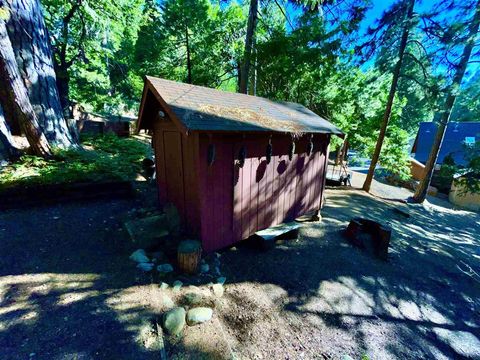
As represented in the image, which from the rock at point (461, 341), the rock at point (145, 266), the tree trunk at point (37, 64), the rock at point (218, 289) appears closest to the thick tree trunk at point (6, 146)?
the tree trunk at point (37, 64)

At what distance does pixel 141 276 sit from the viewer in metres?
3.82

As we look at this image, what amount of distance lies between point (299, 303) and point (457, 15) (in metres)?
13.5

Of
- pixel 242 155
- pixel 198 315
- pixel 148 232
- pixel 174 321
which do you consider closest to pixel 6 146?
pixel 148 232

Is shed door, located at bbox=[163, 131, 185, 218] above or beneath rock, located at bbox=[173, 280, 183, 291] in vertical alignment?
above

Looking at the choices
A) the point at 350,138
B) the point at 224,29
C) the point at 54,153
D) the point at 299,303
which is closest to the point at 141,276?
the point at 299,303

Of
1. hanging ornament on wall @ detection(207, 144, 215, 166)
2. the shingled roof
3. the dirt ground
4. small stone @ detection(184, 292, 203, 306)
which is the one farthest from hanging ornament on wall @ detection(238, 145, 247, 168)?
small stone @ detection(184, 292, 203, 306)

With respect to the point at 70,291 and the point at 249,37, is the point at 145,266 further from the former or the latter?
the point at 249,37

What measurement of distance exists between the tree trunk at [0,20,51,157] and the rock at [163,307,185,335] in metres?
7.02

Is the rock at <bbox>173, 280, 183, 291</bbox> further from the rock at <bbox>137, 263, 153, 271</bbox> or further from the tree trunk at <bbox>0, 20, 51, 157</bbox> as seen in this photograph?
the tree trunk at <bbox>0, 20, 51, 157</bbox>

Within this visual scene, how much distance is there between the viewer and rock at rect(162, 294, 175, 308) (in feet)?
11.0

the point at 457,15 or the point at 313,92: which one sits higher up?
the point at 457,15

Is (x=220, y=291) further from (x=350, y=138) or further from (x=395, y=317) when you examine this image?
(x=350, y=138)

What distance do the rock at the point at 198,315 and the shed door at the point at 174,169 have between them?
6.81 feet

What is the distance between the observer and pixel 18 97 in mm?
6348
